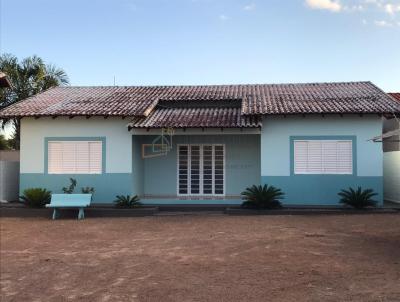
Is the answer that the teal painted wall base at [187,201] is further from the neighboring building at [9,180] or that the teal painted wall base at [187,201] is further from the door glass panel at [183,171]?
the neighboring building at [9,180]

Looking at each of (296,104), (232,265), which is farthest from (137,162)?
(232,265)

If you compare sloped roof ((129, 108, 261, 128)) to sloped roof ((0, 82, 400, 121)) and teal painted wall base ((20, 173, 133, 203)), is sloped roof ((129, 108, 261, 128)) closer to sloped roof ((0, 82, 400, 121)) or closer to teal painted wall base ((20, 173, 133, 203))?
sloped roof ((0, 82, 400, 121))

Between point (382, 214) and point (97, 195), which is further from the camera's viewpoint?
point (97, 195)

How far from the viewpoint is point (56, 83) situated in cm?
2277

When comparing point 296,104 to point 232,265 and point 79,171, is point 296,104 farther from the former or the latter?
point 232,265

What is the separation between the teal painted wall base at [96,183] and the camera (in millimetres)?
16047

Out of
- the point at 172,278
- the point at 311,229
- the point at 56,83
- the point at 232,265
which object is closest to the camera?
the point at 172,278

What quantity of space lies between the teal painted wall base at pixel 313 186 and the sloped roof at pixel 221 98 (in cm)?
218

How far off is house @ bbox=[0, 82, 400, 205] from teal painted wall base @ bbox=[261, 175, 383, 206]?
0.11 ft

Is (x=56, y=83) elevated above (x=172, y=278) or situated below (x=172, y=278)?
above

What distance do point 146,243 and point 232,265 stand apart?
2780 millimetres

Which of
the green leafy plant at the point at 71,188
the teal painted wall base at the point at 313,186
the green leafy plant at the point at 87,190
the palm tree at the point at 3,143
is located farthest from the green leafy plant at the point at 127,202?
the palm tree at the point at 3,143

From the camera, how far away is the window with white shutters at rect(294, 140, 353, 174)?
610 inches

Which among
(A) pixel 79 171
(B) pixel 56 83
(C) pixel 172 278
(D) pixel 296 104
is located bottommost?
(C) pixel 172 278
